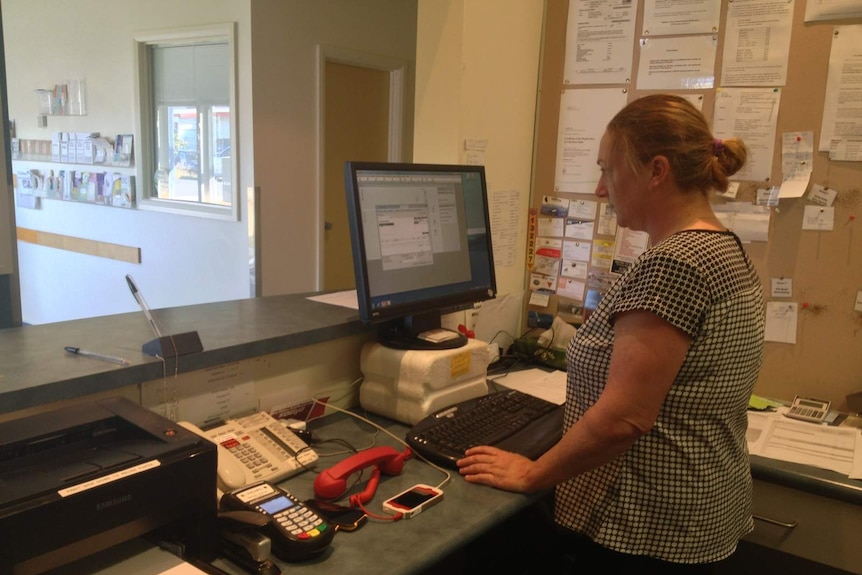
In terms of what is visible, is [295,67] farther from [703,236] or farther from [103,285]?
[703,236]

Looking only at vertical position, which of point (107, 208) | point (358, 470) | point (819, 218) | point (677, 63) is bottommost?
point (358, 470)

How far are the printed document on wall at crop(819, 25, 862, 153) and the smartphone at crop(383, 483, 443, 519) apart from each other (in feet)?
4.86

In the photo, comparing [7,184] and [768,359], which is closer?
[768,359]

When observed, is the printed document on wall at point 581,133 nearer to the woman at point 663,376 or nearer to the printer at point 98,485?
the woman at point 663,376

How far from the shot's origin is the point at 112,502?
34.6 inches

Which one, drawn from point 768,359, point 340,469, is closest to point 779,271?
point 768,359

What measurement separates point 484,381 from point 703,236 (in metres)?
0.77

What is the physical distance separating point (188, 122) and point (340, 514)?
12.5 ft

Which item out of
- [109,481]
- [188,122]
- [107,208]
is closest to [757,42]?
[109,481]

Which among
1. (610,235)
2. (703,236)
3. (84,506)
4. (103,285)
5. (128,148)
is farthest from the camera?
(103,285)

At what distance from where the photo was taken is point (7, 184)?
229 centimetres

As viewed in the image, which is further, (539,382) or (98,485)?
(539,382)

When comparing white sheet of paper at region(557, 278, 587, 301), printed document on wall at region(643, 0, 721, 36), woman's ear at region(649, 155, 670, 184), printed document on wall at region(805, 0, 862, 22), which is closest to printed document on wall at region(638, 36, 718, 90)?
printed document on wall at region(643, 0, 721, 36)

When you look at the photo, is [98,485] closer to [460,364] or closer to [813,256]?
[460,364]
